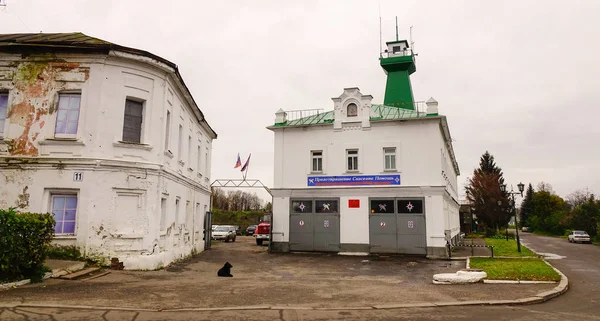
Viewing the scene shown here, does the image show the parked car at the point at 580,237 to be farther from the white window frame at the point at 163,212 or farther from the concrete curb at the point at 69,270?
the concrete curb at the point at 69,270

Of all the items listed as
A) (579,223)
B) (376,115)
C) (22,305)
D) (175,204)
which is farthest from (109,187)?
(579,223)

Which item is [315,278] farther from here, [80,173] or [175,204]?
[80,173]

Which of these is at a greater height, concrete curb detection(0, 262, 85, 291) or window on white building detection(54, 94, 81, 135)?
window on white building detection(54, 94, 81, 135)

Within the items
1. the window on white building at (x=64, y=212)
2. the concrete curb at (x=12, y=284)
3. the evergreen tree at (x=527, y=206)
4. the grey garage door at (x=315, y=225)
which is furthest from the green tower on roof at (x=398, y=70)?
the evergreen tree at (x=527, y=206)

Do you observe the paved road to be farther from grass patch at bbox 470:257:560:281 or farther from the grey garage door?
the grey garage door

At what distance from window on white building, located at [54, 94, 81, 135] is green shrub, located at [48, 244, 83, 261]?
3.92 meters

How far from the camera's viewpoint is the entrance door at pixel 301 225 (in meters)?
22.8

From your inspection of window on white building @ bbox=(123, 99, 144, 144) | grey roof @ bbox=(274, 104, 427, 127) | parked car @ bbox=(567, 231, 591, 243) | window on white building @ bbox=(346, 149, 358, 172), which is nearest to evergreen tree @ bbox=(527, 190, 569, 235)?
parked car @ bbox=(567, 231, 591, 243)

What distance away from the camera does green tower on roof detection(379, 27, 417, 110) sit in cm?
3331

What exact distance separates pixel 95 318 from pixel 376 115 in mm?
19386

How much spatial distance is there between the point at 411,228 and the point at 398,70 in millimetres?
17633

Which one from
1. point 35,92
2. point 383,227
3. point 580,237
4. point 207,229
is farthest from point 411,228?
point 580,237

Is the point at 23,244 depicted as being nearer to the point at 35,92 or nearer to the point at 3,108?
the point at 35,92

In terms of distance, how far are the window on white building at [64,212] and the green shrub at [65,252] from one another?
1.69 ft
